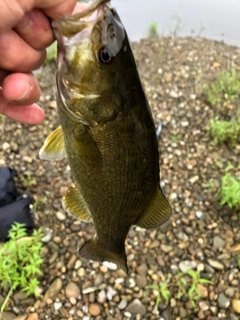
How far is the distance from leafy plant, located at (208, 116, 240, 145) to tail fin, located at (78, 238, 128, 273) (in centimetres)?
219

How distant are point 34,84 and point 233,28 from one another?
4.40 metres

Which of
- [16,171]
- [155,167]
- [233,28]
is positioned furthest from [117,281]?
[233,28]

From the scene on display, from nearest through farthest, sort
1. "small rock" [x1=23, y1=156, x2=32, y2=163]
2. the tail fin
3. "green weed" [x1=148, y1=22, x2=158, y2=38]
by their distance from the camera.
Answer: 1. the tail fin
2. "small rock" [x1=23, y1=156, x2=32, y2=163]
3. "green weed" [x1=148, y1=22, x2=158, y2=38]

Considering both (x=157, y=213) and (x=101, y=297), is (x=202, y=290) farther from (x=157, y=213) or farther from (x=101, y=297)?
(x=157, y=213)

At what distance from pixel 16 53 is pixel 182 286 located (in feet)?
6.65

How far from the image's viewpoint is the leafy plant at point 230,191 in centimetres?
334

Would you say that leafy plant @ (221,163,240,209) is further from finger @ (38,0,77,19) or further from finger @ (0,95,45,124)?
finger @ (38,0,77,19)

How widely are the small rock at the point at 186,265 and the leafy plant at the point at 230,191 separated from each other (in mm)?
530

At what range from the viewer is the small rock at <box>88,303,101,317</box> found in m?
2.90

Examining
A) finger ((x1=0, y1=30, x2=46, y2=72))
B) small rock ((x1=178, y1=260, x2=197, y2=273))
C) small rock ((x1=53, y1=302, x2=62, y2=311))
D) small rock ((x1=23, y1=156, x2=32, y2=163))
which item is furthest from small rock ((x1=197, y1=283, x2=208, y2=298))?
finger ((x1=0, y1=30, x2=46, y2=72))

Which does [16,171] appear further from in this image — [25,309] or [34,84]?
[34,84]

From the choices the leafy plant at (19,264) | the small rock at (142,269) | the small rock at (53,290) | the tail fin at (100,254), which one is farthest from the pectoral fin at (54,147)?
the small rock at (142,269)

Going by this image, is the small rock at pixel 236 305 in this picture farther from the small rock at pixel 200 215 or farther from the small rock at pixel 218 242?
the small rock at pixel 200 215

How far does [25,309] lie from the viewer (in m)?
2.88
